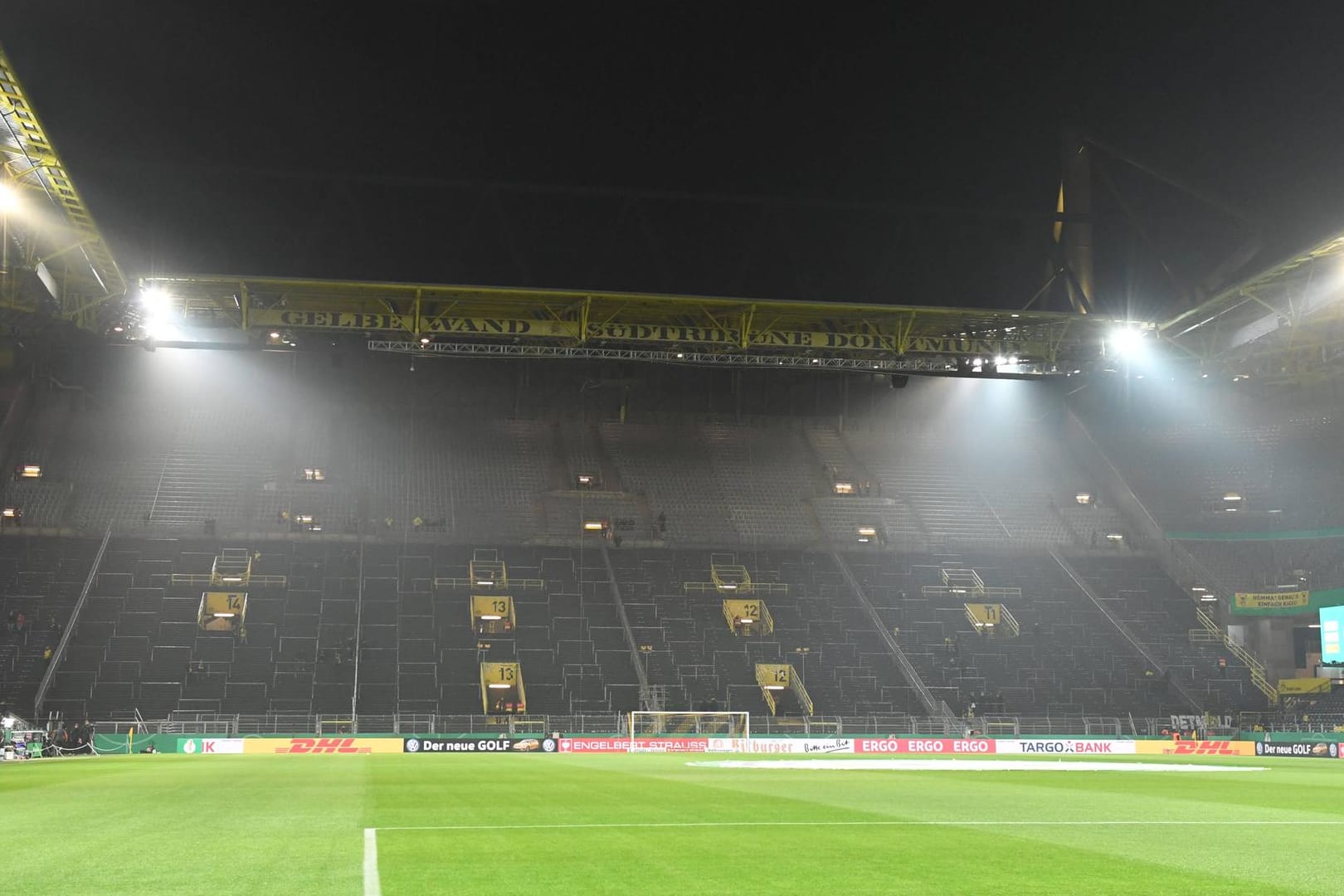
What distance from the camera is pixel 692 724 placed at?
43.3 metres

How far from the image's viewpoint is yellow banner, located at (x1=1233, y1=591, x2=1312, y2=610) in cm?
5219

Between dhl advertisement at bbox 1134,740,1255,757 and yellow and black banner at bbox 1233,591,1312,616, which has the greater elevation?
yellow and black banner at bbox 1233,591,1312,616

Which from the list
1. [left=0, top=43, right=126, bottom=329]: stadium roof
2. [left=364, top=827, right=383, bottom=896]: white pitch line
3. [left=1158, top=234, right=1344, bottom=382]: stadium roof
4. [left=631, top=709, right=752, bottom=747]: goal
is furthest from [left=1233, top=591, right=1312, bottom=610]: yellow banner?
[left=364, top=827, right=383, bottom=896]: white pitch line

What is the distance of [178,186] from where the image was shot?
114 feet

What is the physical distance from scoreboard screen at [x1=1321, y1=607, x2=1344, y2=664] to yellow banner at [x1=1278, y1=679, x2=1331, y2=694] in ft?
57.8

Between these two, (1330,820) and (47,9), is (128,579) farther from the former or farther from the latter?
(1330,820)

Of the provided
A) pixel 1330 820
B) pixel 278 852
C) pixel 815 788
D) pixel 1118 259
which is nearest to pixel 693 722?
pixel 1118 259

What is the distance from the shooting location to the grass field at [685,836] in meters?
7.51

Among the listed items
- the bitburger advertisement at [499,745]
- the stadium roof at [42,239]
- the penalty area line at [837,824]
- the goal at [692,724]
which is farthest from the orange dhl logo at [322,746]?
the penalty area line at [837,824]

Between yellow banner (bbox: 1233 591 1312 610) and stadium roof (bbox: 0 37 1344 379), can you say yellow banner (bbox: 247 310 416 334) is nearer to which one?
stadium roof (bbox: 0 37 1344 379)

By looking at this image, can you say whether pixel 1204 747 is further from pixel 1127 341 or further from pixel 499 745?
pixel 499 745

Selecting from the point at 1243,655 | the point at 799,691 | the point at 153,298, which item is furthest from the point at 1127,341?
the point at 153,298

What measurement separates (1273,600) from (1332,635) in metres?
19.6

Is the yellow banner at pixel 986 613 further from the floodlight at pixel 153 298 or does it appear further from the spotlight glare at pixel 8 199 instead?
the spotlight glare at pixel 8 199
